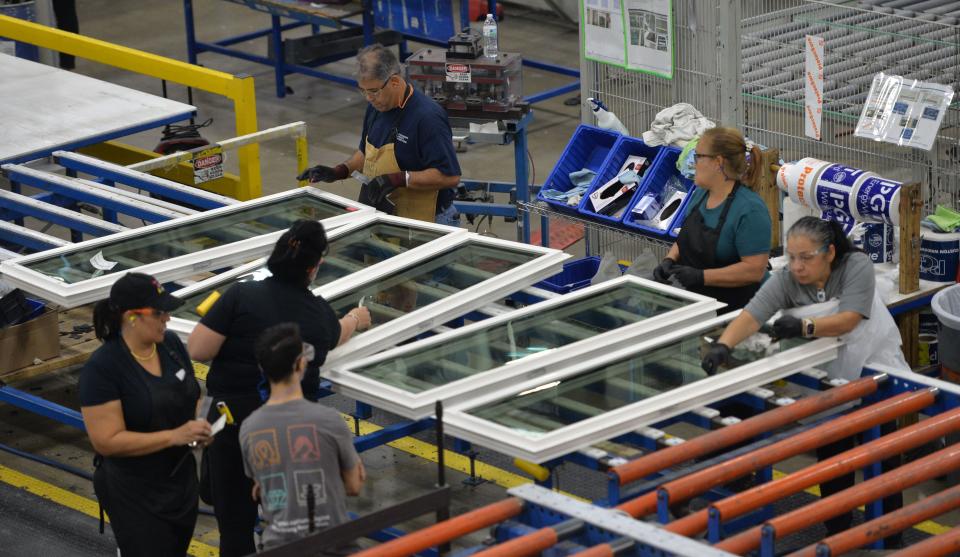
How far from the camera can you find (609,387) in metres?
5.37

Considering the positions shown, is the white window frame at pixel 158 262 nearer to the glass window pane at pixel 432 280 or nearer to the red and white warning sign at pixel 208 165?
the glass window pane at pixel 432 280

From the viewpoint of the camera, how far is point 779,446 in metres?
5.02

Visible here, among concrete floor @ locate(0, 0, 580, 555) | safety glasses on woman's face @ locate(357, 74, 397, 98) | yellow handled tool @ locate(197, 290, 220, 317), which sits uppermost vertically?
safety glasses on woman's face @ locate(357, 74, 397, 98)

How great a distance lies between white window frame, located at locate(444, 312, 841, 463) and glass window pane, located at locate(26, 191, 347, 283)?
2171 mm

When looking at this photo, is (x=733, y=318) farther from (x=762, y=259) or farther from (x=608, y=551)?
(x=608, y=551)

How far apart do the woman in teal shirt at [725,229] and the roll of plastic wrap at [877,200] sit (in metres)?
1.29

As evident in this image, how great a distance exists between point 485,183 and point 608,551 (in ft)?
17.6

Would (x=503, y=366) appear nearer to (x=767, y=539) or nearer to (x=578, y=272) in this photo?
(x=767, y=539)

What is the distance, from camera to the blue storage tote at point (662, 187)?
8188 mm

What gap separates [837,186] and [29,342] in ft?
13.5

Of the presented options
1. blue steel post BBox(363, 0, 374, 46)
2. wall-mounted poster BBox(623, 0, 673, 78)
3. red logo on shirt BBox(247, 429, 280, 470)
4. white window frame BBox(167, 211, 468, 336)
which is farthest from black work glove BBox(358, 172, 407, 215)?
blue steel post BBox(363, 0, 374, 46)

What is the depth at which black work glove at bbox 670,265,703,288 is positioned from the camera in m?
6.28

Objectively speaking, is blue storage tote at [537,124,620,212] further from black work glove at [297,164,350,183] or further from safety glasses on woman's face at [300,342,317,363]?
safety glasses on woman's face at [300,342,317,363]

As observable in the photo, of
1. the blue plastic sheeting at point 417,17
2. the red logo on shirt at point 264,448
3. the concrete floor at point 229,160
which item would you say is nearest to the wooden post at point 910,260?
the concrete floor at point 229,160
